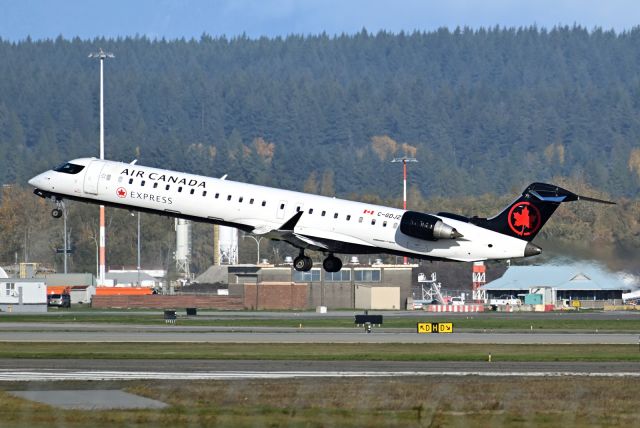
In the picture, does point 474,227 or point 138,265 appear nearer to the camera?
point 474,227

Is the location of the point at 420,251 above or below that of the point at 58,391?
above

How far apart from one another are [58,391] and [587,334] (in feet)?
129

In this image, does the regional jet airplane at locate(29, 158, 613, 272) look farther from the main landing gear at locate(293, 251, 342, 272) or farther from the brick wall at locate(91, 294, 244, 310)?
the brick wall at locate(91, 294, 244, 310)

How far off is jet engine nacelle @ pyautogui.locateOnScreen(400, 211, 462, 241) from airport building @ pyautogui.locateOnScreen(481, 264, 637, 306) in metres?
49.5

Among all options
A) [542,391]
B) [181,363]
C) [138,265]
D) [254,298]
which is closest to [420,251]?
[181,363]

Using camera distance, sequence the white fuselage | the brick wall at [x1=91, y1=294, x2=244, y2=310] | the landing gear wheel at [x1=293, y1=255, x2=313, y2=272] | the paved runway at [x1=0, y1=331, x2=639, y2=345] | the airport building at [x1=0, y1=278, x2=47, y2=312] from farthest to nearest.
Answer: the brick wall at [x1=91, y1=294, x2=244, y2=310], the airport building at [x1=0, y1=278, x2=47, y2=312], the landing gear wheel at [x1=293, y1=255, x2=313, y2=272], the white fuselage, the paved runway at [x1=0, y1=331, x2=639, y2=345]

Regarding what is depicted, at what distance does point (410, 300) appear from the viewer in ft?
403

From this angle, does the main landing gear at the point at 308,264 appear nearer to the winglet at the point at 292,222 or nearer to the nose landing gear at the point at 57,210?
the winglet at the point at 292,222

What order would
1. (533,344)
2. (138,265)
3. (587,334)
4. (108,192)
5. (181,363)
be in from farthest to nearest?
1. (138,265)
2. (587,334)
3. (108,192)
4. (533,344)
5. (181,363)

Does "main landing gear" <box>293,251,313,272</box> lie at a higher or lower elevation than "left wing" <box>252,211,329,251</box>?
lower

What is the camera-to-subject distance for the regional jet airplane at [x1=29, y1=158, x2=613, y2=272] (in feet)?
220

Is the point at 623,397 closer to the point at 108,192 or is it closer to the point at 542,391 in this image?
the point at 542,391

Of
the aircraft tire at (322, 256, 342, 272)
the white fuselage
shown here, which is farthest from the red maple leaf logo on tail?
the aircraft tire at (322, 256, 342, 272)

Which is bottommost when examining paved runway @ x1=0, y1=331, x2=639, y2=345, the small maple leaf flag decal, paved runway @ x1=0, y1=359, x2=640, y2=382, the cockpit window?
paved runway @ x1=0, y1=359, x2=640, y2=382
